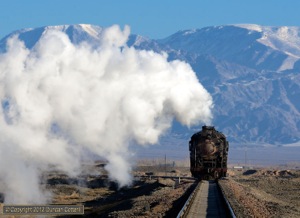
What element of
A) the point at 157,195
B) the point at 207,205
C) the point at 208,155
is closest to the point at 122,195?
the point at 208,155

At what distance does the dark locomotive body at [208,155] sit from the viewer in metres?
95.8

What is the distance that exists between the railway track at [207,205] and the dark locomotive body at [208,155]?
53.7ft

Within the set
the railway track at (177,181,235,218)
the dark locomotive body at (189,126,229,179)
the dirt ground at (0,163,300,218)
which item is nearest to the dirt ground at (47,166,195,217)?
the dirt ground at (0,163,300,218)

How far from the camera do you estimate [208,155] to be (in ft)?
314

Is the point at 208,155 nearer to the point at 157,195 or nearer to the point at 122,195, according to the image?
the point at 157,195

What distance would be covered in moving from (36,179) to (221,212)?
6662 centimetres

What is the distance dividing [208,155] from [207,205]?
34511 millimetres

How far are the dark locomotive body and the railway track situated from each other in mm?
16359

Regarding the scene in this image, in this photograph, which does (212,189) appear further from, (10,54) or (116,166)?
(10,54)

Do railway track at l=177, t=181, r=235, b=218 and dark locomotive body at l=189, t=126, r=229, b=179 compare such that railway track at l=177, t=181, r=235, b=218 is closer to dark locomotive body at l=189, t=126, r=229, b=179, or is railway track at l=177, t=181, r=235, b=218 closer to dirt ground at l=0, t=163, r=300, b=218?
dirt ground at l=0, t=163, r=300, b=218

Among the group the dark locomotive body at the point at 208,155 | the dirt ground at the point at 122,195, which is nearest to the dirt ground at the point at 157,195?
the dirt ground at the point at 122,195

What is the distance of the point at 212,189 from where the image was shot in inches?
3162

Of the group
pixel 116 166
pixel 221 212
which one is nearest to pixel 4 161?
pixel 116 166

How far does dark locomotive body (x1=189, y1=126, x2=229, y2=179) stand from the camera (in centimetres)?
9581
